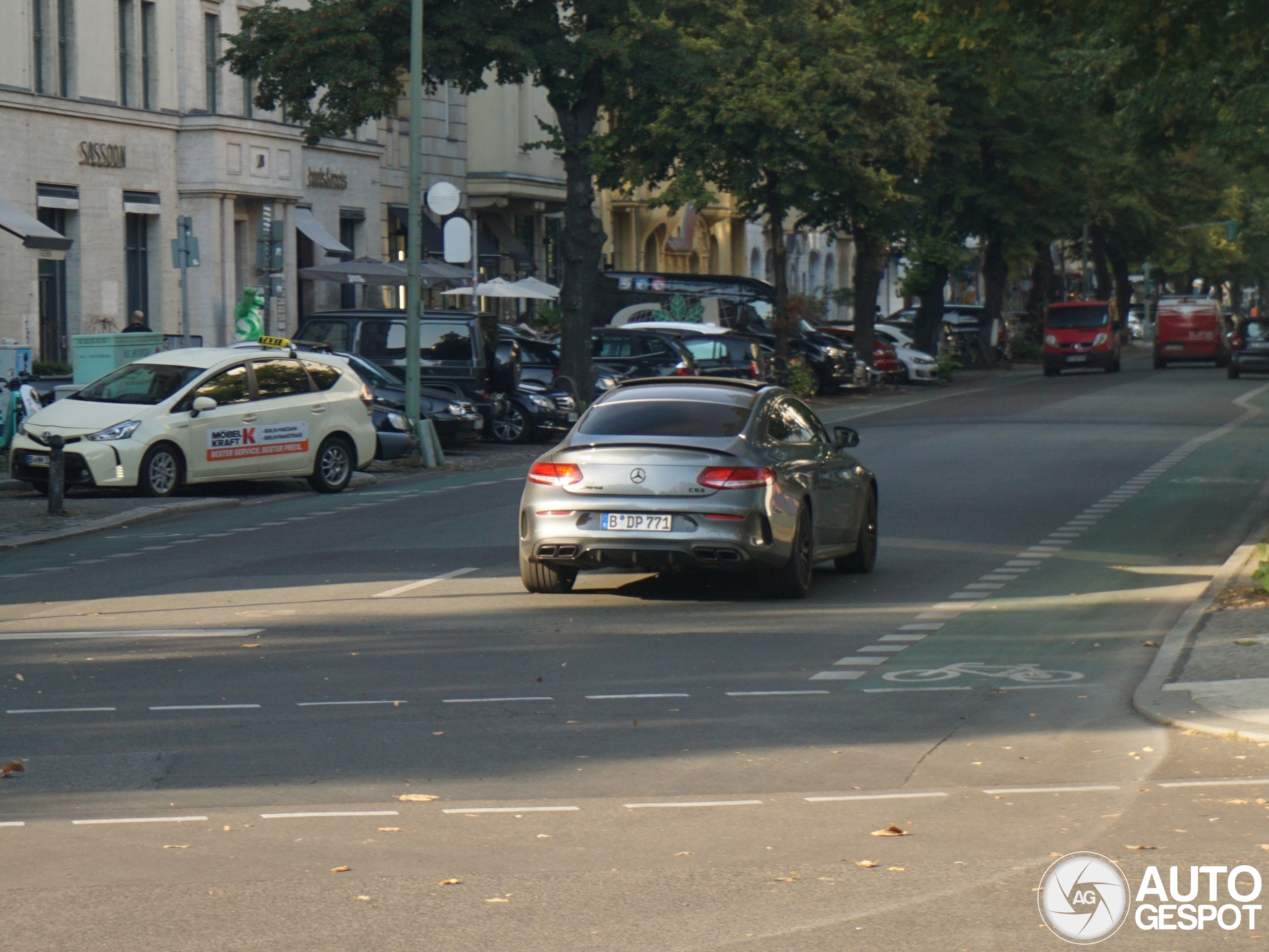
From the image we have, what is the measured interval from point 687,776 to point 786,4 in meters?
35.9

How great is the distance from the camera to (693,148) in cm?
4197

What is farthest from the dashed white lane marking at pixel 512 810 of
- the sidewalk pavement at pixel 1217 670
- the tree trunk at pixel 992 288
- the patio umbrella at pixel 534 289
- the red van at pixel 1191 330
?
the red van at pixel 1191 330

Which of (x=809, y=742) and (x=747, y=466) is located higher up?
(x=747, y=466)

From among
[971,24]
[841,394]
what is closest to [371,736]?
[971,24]

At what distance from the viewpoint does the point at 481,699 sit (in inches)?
360

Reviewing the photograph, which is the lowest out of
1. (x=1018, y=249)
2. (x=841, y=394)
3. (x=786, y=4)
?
(x=841, y=394)

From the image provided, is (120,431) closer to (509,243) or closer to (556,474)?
(556,474)

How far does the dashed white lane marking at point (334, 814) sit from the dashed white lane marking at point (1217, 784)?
2.77 metres

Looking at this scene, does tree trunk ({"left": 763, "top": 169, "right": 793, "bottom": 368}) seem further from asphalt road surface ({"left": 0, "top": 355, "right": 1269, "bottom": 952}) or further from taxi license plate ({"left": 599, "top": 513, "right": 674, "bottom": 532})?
taxi license plate ({"left": 599, "top": 513, "right": 674, "bottom": 532})

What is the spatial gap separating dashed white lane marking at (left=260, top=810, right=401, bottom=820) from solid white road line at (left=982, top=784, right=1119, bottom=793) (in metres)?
2.13

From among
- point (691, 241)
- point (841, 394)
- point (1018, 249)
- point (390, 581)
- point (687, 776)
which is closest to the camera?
point (687, 776)

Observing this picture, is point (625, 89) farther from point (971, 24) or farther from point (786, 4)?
point (971, 24)

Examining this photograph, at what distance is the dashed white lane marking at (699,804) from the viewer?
22.7 feet

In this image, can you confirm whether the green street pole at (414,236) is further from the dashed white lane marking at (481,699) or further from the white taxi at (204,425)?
the dashed white lane marking at (481,699)
